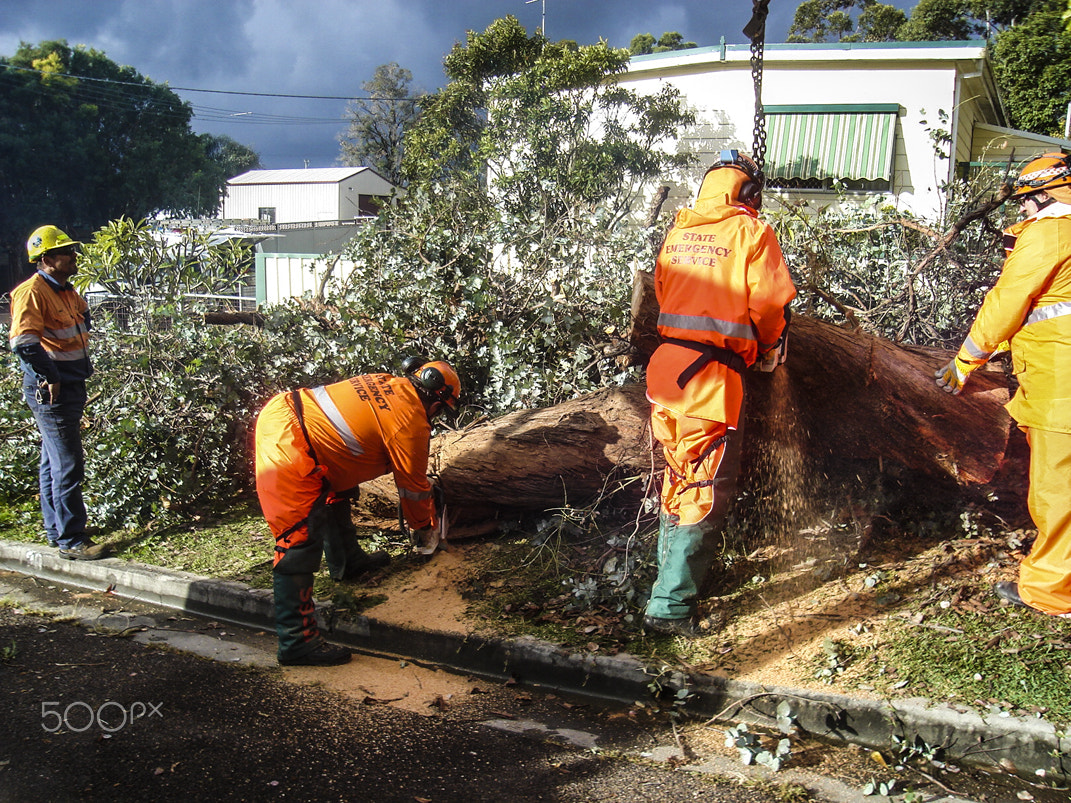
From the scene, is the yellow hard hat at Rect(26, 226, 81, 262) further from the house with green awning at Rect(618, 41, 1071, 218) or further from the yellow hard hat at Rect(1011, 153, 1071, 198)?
the house with green awning at Rect(618, 41, 1071, 218)

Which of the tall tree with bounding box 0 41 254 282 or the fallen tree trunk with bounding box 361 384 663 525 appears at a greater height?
the tall tree with bounding box 0 41 254 282

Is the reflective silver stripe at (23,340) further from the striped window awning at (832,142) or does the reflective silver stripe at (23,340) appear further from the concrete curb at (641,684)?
the striped window awning at (832,142)

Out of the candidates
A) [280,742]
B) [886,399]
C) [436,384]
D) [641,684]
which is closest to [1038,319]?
[886,399]

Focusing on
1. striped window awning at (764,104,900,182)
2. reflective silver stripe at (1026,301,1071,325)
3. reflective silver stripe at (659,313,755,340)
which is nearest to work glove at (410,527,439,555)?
reflective silver stripe at (659,313,755,340)

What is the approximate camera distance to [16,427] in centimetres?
588

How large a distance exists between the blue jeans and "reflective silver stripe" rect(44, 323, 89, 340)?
0.29 meters

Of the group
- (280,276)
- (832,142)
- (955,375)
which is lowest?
(955,375)

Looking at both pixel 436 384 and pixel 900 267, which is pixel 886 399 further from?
pixel 436 384

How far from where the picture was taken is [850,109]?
10.9 m

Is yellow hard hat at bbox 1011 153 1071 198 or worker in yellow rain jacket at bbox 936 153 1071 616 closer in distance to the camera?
worker in yellow rain jacket at bbox 936 153 1071 616

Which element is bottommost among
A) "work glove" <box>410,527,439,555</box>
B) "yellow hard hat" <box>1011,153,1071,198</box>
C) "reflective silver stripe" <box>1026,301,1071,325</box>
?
"work glove" <box>410,527,439,555</box>

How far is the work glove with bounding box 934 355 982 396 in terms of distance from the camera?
11.2 feet

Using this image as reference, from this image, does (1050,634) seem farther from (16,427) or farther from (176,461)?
(16,427)

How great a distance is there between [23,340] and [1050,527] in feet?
18.1
